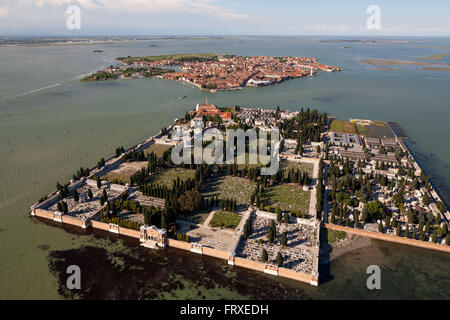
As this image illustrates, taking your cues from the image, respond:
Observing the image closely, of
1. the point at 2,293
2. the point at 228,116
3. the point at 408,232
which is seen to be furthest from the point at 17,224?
the point at 228,116

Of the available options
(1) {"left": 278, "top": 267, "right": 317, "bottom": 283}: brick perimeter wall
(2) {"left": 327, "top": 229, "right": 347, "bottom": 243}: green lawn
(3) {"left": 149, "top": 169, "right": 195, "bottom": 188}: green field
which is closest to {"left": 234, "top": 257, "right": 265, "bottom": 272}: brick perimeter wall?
(1) {"left": 278, "top": 267, "right": 317, "bottom": 283}: brick perimeter wall

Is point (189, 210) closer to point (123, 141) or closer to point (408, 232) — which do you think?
point (408, 232)

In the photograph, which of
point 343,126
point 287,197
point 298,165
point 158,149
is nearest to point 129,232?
point 287,197

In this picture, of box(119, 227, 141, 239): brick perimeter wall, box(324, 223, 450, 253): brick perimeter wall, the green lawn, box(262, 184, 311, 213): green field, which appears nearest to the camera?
box(324, 223, 450, 253): brick perimeter wall

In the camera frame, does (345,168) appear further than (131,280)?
Yes

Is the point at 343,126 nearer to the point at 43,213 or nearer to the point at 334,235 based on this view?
the point at 334,235

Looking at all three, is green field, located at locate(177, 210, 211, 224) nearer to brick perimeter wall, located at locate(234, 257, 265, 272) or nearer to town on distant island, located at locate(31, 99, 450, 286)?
town on distant island, located at locate(31, 99, 450, 286)
